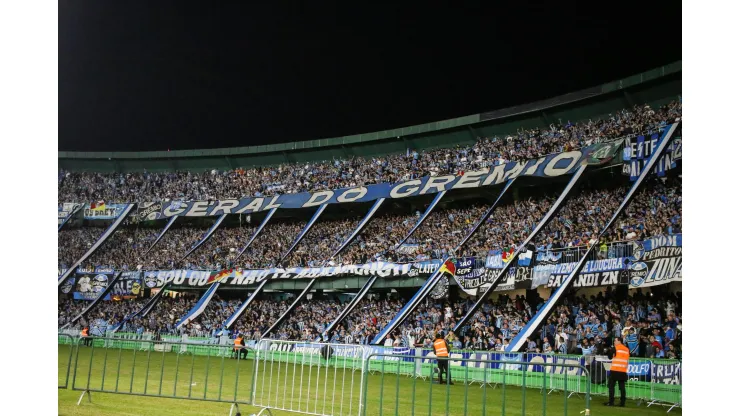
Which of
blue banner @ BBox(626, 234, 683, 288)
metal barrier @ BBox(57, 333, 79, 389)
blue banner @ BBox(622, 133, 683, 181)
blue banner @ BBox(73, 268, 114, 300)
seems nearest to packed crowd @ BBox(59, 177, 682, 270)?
blue banner @ BBox(626, 234, 683, 288)

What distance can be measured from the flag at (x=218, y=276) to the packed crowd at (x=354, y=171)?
3793 millimetres

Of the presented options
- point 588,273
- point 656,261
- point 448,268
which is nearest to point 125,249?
point 448,268

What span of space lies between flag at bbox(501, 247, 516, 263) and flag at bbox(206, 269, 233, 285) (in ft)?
36.9

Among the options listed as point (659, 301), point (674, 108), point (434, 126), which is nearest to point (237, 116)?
point (434, 126)

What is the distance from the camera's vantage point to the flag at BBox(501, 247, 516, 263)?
59.1ft

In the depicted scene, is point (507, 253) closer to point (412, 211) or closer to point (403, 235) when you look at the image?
point (403, 235)

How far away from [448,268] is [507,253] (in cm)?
219

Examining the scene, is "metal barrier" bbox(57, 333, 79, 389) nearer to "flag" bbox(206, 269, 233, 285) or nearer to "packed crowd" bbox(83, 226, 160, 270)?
"packed crowd" bbox(83, 226, 160, 270)

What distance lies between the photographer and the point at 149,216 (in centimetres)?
2914

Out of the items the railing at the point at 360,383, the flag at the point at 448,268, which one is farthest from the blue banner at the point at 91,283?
the flag at the point at 448,268

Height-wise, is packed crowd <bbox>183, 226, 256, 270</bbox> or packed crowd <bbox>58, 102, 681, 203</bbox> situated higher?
packed crowd <bbox>58, 102, 681, 203</bbox>

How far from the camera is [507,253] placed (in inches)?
711
